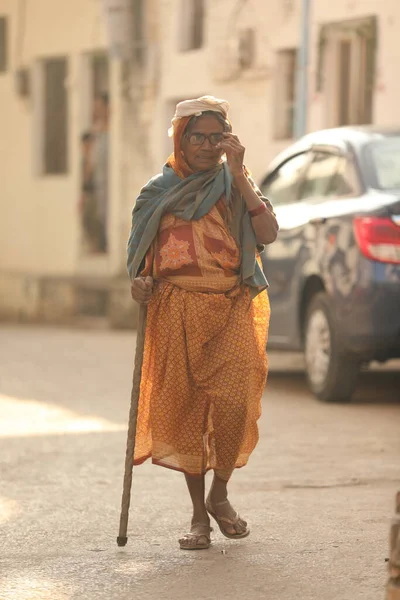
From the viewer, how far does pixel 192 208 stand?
21.7ft

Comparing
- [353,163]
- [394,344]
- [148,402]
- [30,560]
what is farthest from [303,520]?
[353,163]

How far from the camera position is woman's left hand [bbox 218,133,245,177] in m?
6.52

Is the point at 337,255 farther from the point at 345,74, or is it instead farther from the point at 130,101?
the point at 130,101

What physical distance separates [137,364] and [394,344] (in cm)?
475

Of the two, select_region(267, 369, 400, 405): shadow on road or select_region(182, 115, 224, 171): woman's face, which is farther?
select_region(267, 369, 400, 405): shadow on road

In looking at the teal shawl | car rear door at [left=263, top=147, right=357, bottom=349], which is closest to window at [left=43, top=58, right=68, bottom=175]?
car rear door at [left=263, top=147, right=357, bottom=349]

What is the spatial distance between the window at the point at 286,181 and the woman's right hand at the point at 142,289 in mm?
5972

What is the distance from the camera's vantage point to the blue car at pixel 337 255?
11062 mm

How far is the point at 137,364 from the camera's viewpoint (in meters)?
6.66

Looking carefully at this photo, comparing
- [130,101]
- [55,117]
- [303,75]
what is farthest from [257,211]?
[55,117]

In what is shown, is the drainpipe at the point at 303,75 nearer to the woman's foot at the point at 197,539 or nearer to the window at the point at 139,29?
the window at the point at 139,29

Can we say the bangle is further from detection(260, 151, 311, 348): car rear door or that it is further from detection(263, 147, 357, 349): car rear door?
detection(260, 151, 311, 348): car rear door

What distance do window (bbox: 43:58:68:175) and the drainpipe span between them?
6.91m

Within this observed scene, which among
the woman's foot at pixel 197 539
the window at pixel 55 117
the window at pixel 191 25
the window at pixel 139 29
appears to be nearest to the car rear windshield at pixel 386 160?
the woman's foot at pixel 197 539
